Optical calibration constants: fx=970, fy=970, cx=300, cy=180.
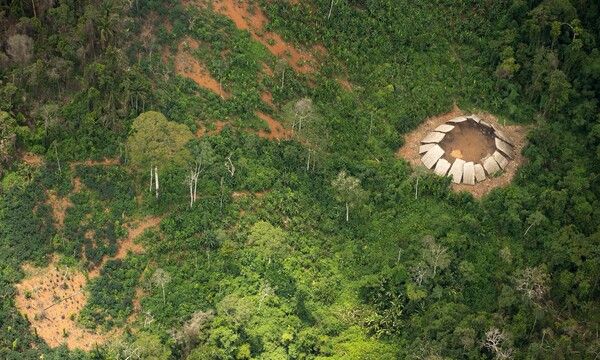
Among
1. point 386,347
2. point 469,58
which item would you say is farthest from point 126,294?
point 469,58

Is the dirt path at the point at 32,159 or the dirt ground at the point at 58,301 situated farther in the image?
the dirt path at the point at 32,159

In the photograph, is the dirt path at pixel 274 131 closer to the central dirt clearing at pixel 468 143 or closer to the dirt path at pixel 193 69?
the dirt path at pixel 193 69

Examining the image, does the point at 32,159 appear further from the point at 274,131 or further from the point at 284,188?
the point at 284,188

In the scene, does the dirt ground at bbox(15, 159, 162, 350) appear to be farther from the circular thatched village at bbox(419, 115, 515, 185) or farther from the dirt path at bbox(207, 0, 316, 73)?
the circular thatched village at bbox(419, 115, 515, 185)

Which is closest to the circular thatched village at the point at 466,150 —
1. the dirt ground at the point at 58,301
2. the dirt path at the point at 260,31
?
the dirt path at the point at 260,31

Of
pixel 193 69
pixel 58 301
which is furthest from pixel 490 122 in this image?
pixel 58 301

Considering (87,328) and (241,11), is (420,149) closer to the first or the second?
(241,11)
